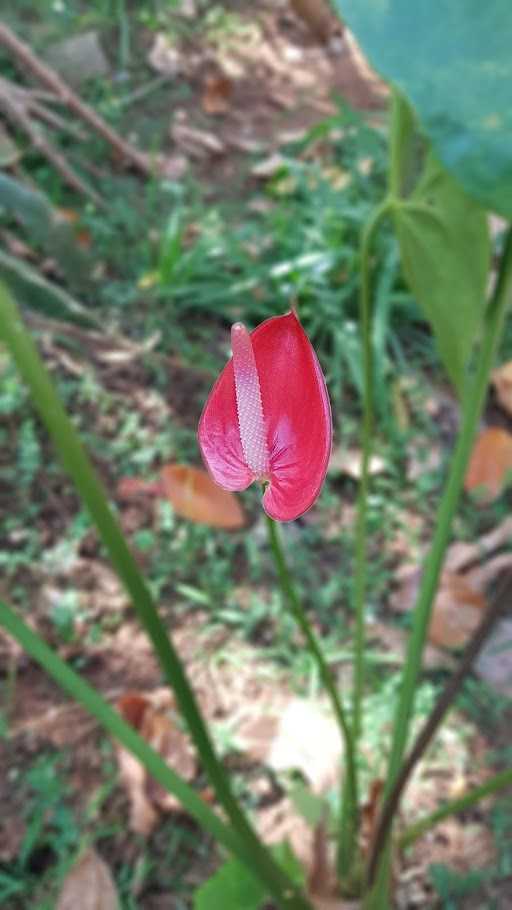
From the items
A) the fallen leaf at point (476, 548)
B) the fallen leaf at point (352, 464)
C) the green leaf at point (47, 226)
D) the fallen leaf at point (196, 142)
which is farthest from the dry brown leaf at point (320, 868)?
the fallen leaf at point (196, 142)

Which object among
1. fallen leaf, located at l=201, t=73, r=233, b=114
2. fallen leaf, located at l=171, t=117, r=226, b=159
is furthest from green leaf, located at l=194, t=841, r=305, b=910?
fallen leaf, located at l=201, t=73, r=233, b=114

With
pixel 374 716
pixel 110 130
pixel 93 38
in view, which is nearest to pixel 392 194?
pixel 374 716

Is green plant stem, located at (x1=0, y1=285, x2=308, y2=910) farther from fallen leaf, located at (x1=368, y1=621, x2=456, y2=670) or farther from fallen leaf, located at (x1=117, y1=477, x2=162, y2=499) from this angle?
fallen leaf, located at (x1=117, y1=477, x2=162, y2=499)

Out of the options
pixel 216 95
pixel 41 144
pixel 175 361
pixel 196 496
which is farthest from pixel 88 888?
pixel 216 95

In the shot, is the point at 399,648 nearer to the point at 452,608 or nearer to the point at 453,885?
the point at 452,608

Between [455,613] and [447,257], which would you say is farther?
[455,613]

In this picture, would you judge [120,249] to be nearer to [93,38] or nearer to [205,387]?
[205,387]
